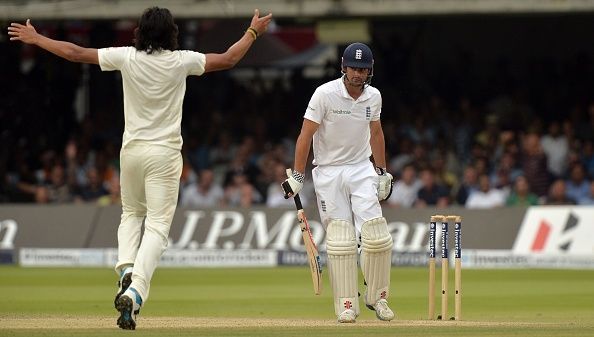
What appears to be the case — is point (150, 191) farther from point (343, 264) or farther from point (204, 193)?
point (204, 193)

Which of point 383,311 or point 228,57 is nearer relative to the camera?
point 228,57

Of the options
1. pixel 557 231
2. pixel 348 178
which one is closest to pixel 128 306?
pixel 348 178

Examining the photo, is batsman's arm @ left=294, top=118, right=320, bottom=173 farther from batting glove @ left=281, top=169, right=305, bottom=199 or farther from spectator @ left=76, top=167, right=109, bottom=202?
spectator @ left=76, top=167, right=109, bottom=202

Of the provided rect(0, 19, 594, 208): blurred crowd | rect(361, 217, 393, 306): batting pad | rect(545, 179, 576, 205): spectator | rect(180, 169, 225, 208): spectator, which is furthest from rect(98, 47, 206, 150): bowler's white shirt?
rect(180, 169, 225, 208): spectator

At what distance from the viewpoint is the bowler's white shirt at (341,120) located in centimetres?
815

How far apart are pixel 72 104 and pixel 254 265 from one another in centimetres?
596

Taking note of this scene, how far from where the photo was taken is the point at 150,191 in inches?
295

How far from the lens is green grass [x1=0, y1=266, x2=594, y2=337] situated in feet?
24.7

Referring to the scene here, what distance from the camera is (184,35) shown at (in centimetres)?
2192

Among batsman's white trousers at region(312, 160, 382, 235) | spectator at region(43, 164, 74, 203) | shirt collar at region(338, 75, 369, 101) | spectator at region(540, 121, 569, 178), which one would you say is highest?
shirt collar at region(338, 75, 369, 101)

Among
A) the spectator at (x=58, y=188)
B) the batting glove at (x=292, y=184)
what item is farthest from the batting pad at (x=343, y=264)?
the spectator at (x=58, y=188)

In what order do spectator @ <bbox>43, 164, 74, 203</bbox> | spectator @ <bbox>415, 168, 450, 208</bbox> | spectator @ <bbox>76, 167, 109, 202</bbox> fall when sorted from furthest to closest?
spectator @ <bbox>43, 164, 74, 203</bbox>
spectator @ <bbox>76, 167, 109, 202</bbox>
spectator @ <bbox>415, 168, 450, 208</bbox>

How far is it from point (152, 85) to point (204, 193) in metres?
9.78

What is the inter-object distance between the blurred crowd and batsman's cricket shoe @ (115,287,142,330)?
A: 29.5 ft
